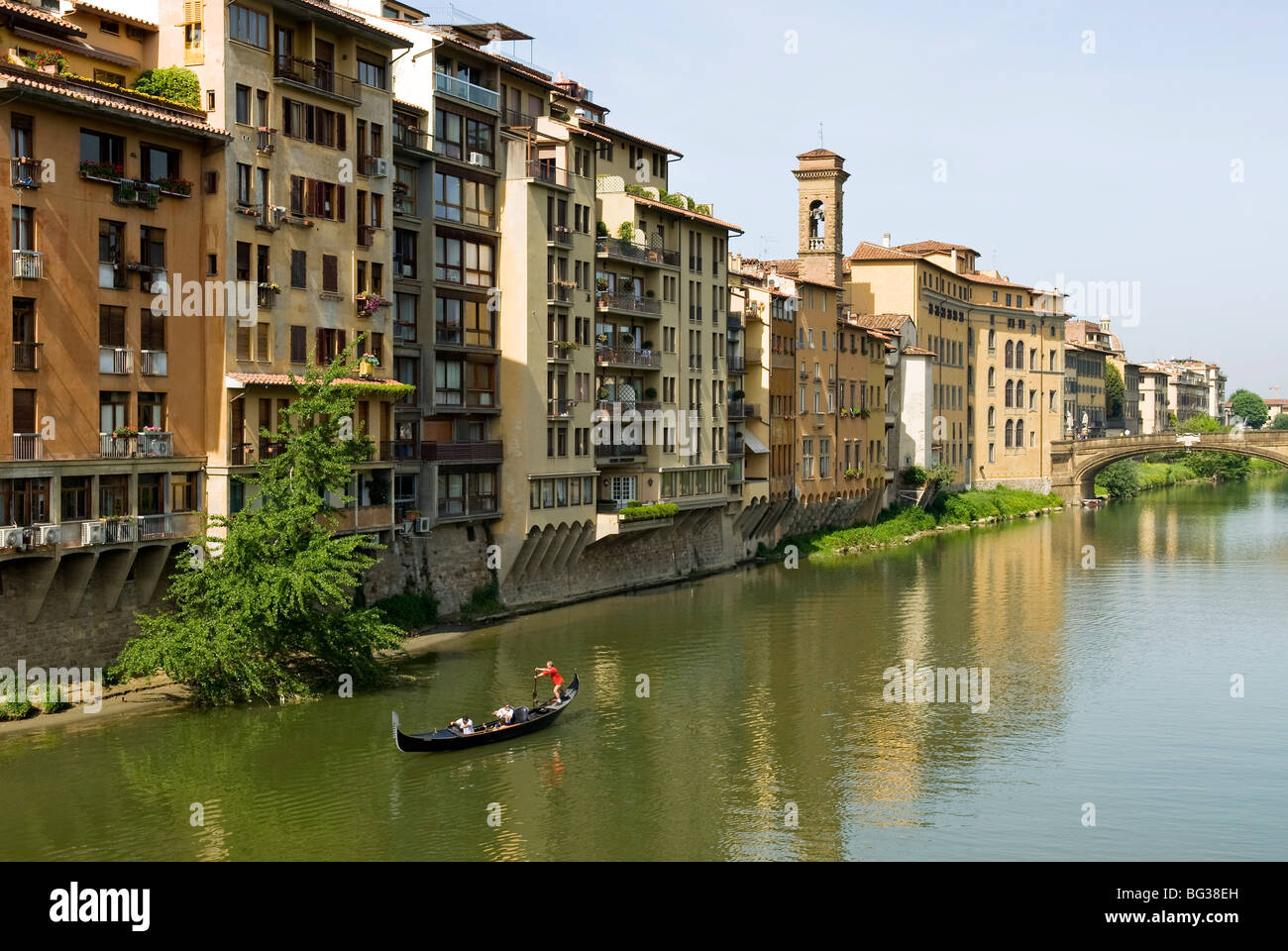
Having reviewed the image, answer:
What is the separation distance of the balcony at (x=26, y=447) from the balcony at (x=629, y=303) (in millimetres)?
28599

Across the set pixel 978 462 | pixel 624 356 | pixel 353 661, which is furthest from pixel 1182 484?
pixel 353 661

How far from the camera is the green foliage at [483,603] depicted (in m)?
53.5

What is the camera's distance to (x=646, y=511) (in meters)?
62.6

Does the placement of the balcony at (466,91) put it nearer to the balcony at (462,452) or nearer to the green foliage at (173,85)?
the green foliage at (173,85)

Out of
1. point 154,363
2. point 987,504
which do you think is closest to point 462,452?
point 154,363

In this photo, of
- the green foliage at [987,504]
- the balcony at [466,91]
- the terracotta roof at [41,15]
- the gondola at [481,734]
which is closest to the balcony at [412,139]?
the balcony at [466,91]

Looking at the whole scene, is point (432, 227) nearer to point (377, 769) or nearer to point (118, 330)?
point (118, 330)

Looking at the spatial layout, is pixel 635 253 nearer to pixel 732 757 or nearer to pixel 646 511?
pixel 646 511

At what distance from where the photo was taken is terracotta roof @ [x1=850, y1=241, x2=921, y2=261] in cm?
10712

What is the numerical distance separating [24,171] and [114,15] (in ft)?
27.3

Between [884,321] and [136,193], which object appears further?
[884,321]

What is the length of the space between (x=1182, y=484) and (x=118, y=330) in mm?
135023

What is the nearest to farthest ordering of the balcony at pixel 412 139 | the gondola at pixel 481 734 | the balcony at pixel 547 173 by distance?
the gondola at pixel 481 734 < the balcony at pixel 412 139 < the balcony at pixel 547 173

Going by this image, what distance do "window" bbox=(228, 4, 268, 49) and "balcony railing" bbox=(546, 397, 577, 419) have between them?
18.4 m
